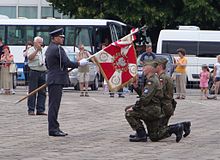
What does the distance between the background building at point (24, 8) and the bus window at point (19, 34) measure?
14788 mm

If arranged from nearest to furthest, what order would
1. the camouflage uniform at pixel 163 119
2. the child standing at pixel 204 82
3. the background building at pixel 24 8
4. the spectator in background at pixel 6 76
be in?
the camouflage uniform at pixel 163 119 < the child standing at pixel 204 82 < the spectator in background at pixel 6 76 < the background building at pixel 24 8

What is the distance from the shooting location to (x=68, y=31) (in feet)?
136

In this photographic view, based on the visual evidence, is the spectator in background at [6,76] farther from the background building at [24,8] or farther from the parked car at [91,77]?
the background building at [24,8]

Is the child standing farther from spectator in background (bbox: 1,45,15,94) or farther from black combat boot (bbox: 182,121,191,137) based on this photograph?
black combat boot (bbox: 182,121,191,137)

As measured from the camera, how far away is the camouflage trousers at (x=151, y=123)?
14359 millimetres

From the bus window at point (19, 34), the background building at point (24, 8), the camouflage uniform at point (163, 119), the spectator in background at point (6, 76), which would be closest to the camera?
the camouflage uniform at point (163, 119)

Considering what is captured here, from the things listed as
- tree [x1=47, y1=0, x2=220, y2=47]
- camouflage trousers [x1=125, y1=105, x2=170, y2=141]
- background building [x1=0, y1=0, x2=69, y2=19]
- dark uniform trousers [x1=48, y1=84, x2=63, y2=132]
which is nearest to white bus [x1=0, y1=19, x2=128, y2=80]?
tree [x1=47, y1=0, x2=220, y2=47]

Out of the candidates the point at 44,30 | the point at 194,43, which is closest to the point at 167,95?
the point at 194,43

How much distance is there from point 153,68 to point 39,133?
2726 millimetres

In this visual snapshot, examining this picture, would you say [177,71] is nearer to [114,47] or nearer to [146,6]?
[114,47]

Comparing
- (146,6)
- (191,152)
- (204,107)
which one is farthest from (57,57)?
(146,6)

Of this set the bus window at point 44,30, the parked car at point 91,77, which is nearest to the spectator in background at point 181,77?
the parked car at point 91,77

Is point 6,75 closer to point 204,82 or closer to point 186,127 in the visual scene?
point 204,82

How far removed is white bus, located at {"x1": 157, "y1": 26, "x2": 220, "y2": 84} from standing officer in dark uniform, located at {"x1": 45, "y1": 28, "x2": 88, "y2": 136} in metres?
24.8
